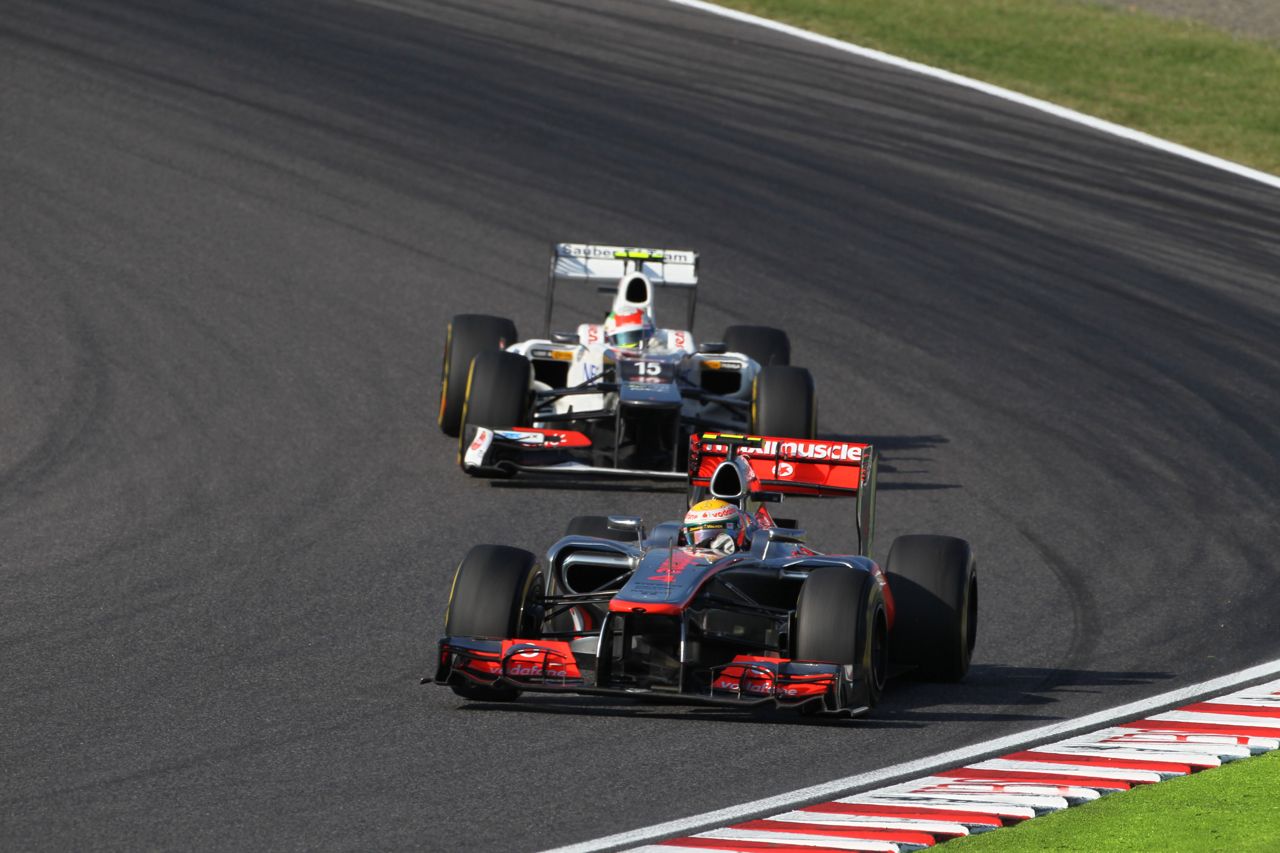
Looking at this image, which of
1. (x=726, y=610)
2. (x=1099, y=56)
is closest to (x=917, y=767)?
(x=726, y=610)

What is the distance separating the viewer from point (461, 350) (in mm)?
19250

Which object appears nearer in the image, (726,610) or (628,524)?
(726,610)

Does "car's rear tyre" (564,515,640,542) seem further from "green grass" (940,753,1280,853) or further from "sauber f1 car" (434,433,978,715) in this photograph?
"green grass" (940,753,1280,853)

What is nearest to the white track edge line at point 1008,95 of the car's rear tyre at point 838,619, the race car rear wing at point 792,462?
the race car rear wing at point 792,462

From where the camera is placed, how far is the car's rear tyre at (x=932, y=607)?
12328 mm

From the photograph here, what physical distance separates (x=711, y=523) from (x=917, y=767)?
2.10 m

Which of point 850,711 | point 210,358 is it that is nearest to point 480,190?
point 210,358

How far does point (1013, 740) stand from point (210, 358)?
12178 millimetres

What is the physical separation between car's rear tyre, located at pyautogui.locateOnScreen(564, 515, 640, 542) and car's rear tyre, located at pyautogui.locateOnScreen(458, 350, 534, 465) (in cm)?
496

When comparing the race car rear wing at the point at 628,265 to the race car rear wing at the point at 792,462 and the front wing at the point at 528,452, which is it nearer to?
the front wing at the point at 528,452

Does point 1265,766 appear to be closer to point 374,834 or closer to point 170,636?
point 374,834

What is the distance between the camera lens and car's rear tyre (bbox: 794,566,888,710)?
441 inches

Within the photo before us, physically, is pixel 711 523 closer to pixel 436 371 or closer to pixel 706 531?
pixel 706 531

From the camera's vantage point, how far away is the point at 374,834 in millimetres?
8969
